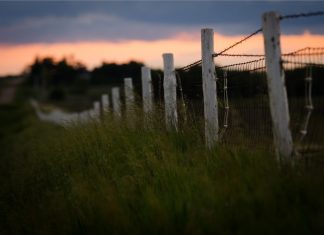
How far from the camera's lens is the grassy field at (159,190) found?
564cm

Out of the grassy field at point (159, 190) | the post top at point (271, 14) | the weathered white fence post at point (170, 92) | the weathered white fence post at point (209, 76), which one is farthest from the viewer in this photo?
the weathered white fence post at point (170, 92)

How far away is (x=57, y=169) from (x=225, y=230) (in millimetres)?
4898

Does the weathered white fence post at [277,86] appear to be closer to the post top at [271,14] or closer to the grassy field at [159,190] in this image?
the post top at [271,14]

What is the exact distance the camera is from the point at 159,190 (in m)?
6.95

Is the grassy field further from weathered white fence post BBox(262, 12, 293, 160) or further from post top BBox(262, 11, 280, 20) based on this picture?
post top BBox(262, 11, 280, 20)

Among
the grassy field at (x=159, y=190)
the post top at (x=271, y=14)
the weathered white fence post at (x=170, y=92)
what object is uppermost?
the post top at (x=271, y=14)

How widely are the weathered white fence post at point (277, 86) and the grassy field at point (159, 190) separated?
7.9 inches

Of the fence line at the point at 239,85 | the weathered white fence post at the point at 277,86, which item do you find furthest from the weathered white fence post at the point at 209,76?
the weathered white fence post at the point at 277,86

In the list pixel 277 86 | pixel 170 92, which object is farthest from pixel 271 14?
pixel 170 92

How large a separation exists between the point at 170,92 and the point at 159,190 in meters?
3.33

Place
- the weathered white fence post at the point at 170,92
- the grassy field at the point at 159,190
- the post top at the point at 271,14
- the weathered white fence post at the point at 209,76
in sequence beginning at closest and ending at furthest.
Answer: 1. the grassy field at the point at 159,190
2. the post top at the point at 271,14
3. the weathered white fence post at the point at 209,76
4. the weathered white fence post at the point at 170,92

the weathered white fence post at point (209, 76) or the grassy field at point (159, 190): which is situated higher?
the weathered white fence post at point (209, 76)

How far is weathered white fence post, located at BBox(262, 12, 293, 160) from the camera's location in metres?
6.35

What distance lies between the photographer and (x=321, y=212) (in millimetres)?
5410
